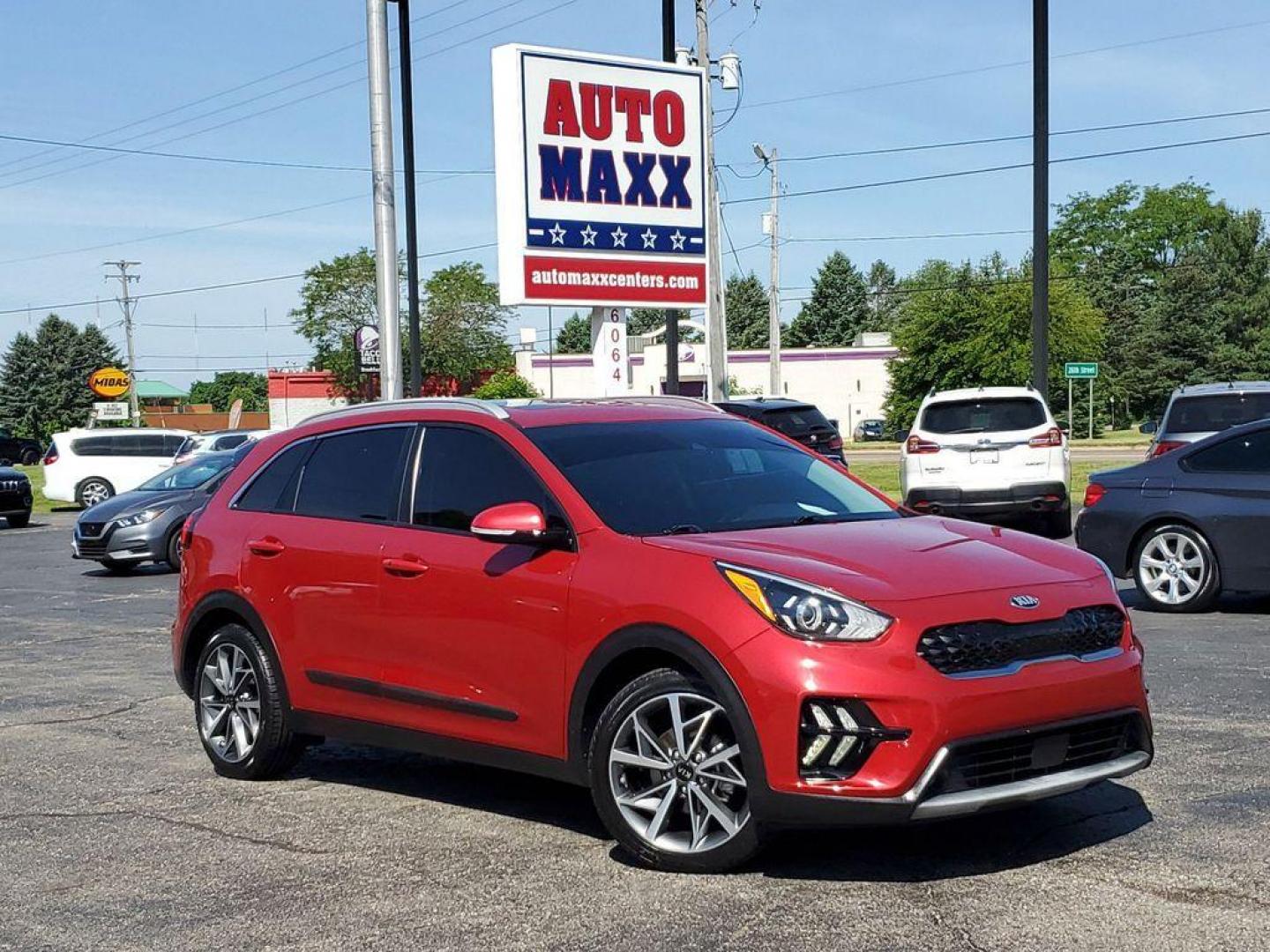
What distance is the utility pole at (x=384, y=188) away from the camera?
743 inches

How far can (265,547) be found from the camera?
7445 millimetres

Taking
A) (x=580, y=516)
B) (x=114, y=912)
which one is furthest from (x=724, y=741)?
(x=114, y=912)

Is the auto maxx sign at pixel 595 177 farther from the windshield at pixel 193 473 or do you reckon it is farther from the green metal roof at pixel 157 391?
the green metal roof at pixel 157 391

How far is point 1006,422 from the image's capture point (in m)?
19.2

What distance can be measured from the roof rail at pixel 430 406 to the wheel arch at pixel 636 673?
4.27ft

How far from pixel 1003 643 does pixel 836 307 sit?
125 meters

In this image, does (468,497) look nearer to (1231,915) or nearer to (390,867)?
(390,867)

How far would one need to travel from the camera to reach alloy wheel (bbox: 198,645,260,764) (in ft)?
24.7

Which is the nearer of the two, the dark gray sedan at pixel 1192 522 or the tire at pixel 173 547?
the dark gray sedan at pixel 1192 522

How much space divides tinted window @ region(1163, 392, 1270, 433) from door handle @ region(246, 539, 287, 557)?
42.8ft

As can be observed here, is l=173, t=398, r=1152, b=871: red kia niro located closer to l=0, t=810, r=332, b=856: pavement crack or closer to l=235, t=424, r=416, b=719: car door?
l=235, t=424, r=416, b=719: car door

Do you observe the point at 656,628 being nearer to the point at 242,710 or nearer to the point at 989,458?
the point at 242,710

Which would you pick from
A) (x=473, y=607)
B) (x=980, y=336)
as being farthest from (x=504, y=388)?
(x=473, y=607)

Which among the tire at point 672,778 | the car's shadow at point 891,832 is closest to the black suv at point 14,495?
the car's shadow at point 891,832
